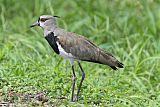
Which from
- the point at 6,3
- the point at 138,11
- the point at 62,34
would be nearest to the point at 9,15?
the point at 6,3

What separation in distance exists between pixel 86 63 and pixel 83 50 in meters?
2.08

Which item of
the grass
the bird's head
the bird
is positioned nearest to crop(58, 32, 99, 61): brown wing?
the bird

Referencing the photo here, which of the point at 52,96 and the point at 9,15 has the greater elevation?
the point at 9,15

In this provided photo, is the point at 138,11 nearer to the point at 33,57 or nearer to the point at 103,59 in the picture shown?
the point at 33,57

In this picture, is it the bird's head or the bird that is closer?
the bird

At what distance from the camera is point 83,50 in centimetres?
656

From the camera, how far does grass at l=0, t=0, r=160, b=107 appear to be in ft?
22.0

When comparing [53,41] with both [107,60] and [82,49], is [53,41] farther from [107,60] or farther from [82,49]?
[107,60]

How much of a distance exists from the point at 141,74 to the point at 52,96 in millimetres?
2053

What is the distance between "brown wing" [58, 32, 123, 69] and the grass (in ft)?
1.38

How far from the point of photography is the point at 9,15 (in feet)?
34.9

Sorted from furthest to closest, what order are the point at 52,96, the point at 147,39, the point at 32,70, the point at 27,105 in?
the point at 147,39, the point at 32,70, the point at 52,96, the point at 27,105

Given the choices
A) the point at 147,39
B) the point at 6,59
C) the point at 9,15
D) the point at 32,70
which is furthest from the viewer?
the point at 9,15

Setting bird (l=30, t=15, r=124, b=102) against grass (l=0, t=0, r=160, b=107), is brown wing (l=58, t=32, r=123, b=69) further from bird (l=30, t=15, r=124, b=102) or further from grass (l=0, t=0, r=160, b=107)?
grass (l=0, t=0, r=160, b=107)
